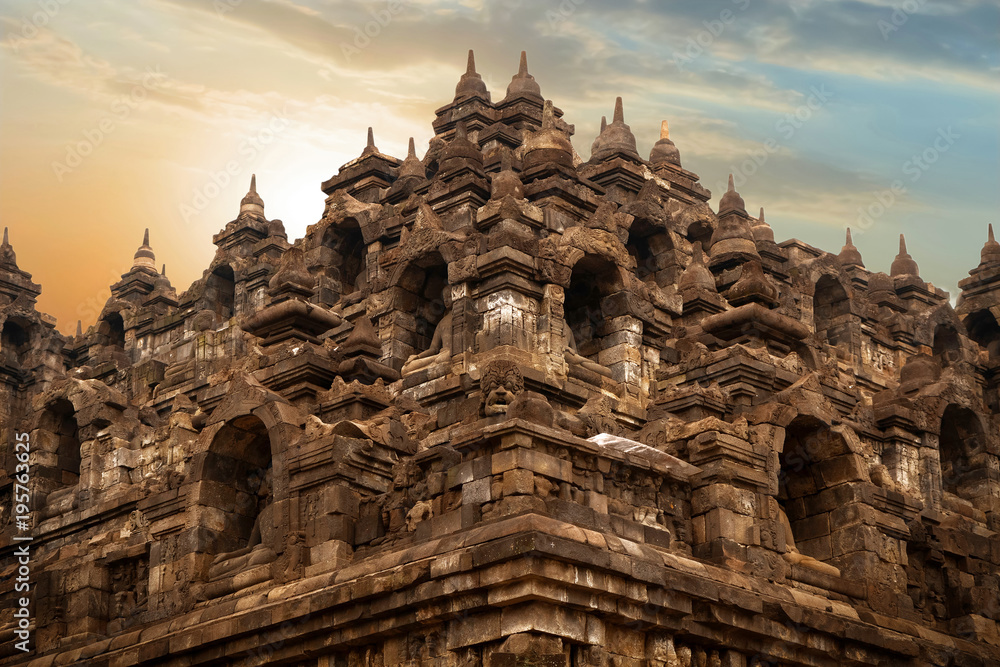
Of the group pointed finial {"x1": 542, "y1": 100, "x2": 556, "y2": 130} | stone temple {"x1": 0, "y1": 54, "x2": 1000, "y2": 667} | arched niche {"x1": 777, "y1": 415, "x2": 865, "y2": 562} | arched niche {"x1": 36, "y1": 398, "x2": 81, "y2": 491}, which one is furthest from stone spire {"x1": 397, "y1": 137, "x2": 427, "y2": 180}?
arched niche {"x1": 777, "y1": 415, "x2": 865, "y2": 562}

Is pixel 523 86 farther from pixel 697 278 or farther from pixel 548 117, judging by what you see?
pixel 697 278

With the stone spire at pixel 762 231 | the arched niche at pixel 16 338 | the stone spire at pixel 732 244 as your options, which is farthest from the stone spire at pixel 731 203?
the arched niche at pixel 16 338

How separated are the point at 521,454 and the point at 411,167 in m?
16.5

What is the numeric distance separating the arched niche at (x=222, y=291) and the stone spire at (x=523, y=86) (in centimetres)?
814

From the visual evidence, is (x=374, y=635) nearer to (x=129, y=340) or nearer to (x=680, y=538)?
(x=680, y=538)

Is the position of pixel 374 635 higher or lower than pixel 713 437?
lower

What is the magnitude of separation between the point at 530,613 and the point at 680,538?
4.38 m

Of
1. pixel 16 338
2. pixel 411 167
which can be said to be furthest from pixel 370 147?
pixel 16 338

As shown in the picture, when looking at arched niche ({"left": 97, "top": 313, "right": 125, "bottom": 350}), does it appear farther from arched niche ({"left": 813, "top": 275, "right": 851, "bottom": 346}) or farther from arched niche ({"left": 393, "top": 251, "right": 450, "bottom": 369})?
arched niche ({"left": 813, "top": 275, "right": 851, "bottom": 346})

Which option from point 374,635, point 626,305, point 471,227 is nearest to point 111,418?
point 471,227

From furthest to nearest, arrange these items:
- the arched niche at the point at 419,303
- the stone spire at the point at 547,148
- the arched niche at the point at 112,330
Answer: the arched niche at the point at 112,330 < the stone spire at the point at 547,148 < the arched niche at the point at 419,303

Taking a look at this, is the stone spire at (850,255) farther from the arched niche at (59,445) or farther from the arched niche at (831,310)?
the arched niche at (59,445)

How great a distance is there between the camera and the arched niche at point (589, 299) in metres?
30.2

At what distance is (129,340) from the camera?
41781mm
